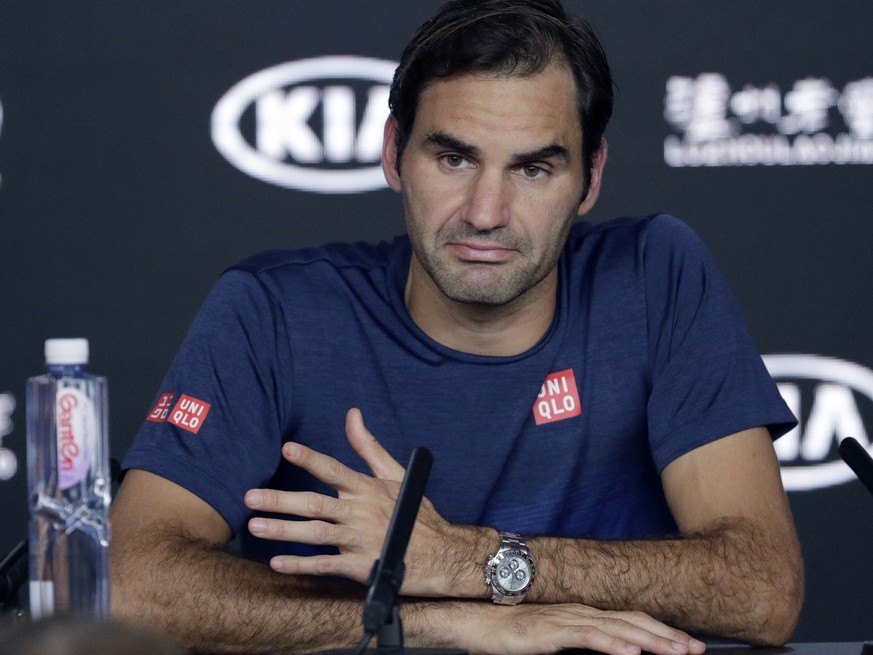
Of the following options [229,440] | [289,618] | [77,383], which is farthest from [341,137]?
[77,383]

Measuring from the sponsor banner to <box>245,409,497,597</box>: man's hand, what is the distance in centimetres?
132

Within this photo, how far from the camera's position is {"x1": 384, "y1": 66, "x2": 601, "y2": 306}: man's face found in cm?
159

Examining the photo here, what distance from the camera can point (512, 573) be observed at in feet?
4.45

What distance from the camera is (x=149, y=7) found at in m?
2.40

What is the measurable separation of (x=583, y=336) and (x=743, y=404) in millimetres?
248

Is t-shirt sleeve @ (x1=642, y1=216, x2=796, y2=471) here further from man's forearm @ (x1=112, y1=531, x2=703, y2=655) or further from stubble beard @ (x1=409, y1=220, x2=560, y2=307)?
man's forearm @ (x1=112, y1=531, x2=703, y2=655)

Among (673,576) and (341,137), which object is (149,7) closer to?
(341,137)

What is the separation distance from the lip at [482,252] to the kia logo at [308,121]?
876 mm

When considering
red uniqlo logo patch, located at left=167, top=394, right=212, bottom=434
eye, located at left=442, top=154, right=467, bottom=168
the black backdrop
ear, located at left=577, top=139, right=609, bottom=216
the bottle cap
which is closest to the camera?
the bottle cap

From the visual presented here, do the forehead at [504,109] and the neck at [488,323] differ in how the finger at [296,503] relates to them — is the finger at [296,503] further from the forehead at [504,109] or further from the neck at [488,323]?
the forehead at [504,109]

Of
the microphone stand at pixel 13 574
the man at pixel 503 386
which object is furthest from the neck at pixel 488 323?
the microphone stand at pixel 13 574

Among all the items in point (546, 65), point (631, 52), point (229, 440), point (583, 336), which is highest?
point (631, 52)

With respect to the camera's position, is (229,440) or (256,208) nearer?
(229,440)

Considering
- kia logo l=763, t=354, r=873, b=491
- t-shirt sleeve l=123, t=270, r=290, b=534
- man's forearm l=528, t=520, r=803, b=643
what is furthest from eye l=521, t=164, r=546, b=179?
kia logo l=763, t=354, r=873, b=491
